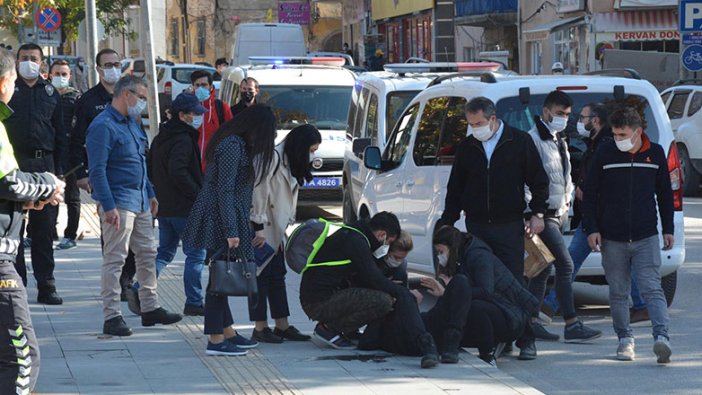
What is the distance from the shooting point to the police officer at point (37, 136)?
10727 mm

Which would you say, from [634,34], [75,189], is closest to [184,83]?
[634,34]

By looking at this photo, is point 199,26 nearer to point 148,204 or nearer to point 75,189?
point 75,189

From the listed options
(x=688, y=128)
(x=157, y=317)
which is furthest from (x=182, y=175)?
(x=688, y=128)

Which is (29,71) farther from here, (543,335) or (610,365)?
(610,365)

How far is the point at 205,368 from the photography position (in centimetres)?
821

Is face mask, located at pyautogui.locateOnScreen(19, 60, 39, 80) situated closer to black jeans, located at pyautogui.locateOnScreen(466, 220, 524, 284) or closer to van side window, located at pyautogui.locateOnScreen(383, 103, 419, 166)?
van side window, located at pyautogui.locateOnScreen(383, 103, 419, 166)

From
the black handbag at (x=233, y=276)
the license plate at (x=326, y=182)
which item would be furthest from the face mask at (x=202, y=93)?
→ the black handbag at (x=233, y=276)

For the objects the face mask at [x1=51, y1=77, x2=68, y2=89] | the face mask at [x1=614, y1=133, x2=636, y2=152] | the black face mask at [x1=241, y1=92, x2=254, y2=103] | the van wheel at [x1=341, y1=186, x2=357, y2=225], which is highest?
the face mask at [x1=51, y1=77, x2=68, y2=89]

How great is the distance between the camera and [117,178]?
925 centimetres

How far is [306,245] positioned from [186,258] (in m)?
1.77

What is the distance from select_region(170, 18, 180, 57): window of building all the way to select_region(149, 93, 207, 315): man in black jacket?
69431 millimetres

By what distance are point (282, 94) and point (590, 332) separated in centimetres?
973

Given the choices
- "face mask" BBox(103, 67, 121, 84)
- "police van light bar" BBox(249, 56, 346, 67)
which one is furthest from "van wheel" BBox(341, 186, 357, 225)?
"police van light bar" BBox(249, 56, 346, 67)

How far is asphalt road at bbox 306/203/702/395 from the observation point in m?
8.28
